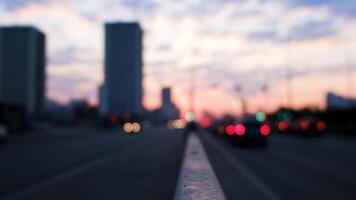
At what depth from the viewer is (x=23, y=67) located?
91.0m

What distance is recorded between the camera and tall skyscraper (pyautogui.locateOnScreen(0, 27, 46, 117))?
7694cm

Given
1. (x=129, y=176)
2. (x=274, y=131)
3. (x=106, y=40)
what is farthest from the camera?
(x=274, y=131)

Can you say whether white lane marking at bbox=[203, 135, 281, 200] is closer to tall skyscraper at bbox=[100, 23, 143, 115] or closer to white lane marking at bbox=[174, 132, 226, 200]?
tall skyscraper at bbox=[100, 23, 143, 115]

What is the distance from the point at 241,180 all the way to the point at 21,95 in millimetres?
101997

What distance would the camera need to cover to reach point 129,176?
15.7 meters

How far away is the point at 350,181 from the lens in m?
14.4

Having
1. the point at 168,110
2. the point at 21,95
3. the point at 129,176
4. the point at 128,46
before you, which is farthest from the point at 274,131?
the point at 21,95

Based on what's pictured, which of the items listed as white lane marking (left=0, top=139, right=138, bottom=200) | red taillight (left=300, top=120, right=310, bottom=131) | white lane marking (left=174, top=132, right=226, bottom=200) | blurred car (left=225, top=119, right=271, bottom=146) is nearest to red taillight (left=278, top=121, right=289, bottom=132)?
red taillight (left=300, top=120, right=310, bottom=131)

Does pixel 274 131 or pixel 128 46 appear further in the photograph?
pixel 274 131

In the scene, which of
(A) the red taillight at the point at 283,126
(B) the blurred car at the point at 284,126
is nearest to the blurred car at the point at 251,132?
(B) the blurred car at the point at 284,126

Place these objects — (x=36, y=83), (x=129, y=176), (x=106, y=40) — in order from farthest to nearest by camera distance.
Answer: (x=36, y=83) → (x=106, y=40) → (x=129, y=176)

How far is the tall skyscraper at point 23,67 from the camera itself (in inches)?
3029

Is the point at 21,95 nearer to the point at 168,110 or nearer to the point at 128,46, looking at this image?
the point at 168,110

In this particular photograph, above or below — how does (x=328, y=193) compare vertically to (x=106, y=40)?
below
